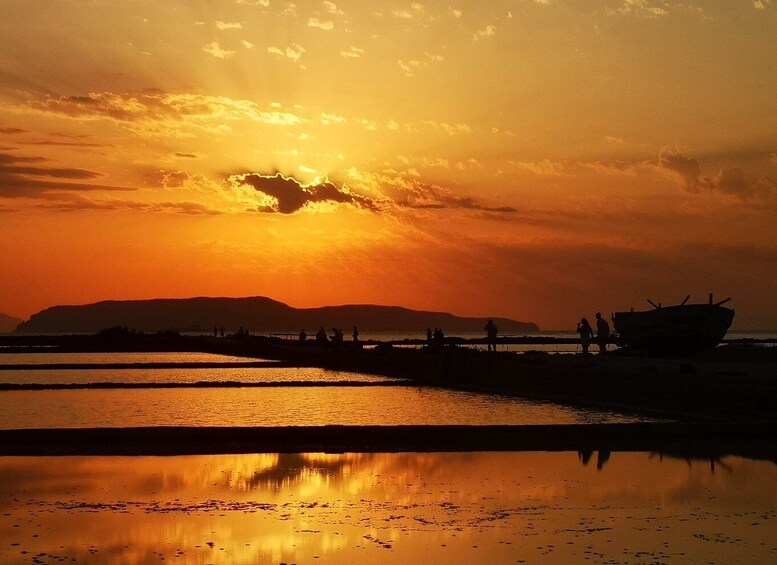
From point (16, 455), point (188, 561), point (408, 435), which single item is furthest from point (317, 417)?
point (188, 561)

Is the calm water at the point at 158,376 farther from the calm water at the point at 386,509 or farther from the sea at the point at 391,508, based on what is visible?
the calm water at the point at 386,509

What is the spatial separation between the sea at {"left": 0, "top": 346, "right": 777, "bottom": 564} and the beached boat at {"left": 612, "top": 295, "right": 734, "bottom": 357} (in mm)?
21745

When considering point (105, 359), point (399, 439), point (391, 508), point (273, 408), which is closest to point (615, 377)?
point (273, 408)

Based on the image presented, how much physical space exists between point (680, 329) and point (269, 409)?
19120 millimetres

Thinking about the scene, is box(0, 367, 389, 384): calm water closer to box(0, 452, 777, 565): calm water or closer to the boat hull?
the boat hull

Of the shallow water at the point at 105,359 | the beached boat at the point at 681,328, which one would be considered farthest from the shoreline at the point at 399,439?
the shallow water at the point at 105,359

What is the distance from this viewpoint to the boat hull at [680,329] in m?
37.1

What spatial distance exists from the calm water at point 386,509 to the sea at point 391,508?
27mm

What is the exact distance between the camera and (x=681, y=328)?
3772cm

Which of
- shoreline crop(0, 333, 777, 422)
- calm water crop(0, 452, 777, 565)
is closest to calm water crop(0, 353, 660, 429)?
shoreline crop(0, 333, 777, 422)

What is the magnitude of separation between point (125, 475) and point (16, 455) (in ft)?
10.3

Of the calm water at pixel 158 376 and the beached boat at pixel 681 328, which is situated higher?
the beached boat at pixel 681 328

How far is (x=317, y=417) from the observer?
2309 centimetres

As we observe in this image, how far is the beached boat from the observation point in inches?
1462
